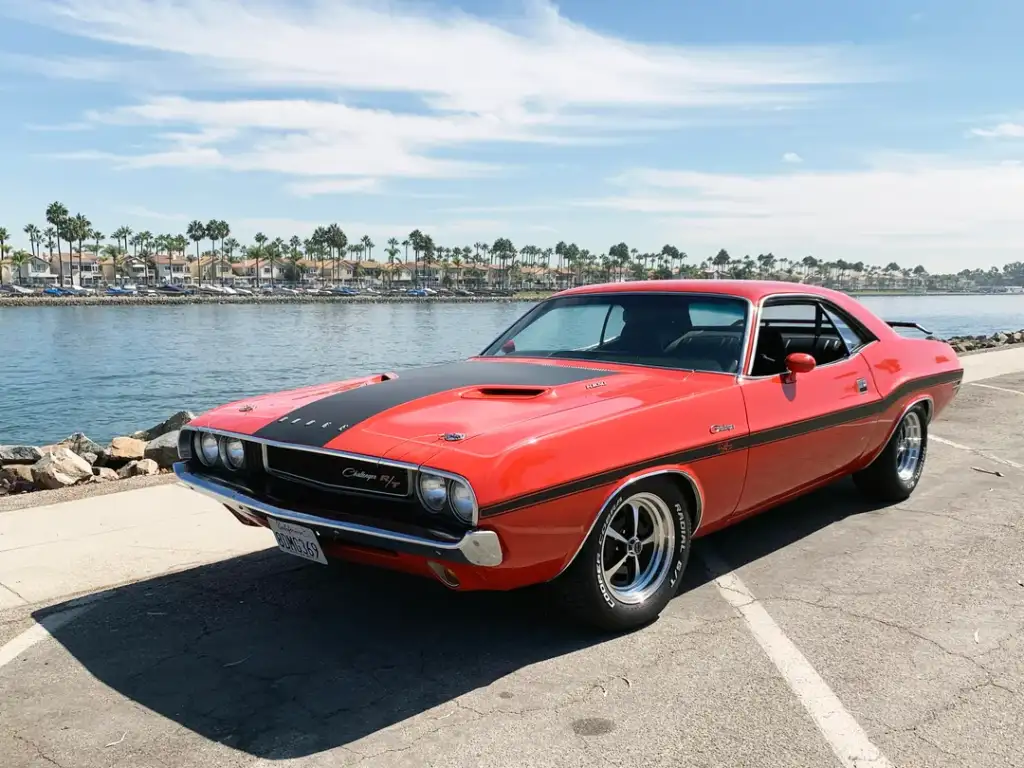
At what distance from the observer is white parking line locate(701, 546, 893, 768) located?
2.83m

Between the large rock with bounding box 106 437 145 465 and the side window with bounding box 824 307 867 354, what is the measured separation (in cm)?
812

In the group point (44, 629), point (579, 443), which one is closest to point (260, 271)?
point (44, 629)

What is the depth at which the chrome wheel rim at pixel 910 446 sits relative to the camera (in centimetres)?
613

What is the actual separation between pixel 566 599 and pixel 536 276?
19233cm

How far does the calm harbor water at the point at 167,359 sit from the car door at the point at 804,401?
17848 millimetres

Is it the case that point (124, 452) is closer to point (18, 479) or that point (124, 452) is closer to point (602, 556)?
point (18, 479)

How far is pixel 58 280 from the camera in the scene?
5738 inches

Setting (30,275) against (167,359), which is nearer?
(167,359)

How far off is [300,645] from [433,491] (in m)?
1.08

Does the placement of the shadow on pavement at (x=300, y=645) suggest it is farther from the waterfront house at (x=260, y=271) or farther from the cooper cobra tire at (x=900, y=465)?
the waterfront house at (x=260, y=271)

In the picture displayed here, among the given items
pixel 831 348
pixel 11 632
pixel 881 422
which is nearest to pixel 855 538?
pixel 881 422

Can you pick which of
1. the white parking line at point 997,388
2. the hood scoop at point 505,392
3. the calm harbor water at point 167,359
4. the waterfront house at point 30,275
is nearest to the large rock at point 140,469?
the hood scoop at point 505,392

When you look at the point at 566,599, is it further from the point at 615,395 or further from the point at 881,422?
the point at 881,422

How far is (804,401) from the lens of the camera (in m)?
4.70
